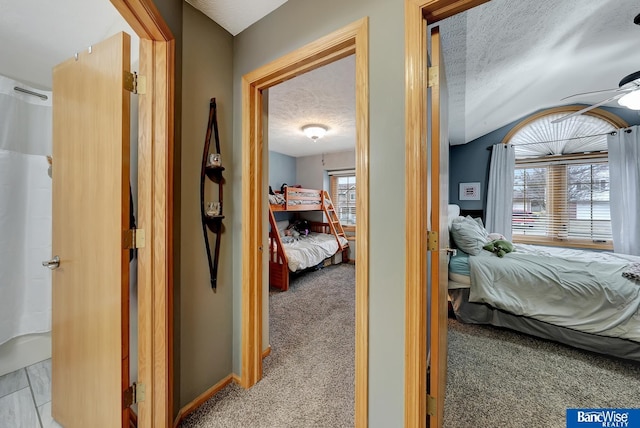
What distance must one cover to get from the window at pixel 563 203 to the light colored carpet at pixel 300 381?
3857 millimetres

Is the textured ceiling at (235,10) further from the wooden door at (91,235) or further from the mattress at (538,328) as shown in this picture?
the mattress at (538,328)

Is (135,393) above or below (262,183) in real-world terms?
below

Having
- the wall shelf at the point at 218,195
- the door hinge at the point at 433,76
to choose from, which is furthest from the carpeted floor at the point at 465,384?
the door hinge at the point at 433,76

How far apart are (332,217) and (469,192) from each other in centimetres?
280

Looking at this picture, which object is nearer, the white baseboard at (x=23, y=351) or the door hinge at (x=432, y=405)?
the door hinge at (x=432, y=405)

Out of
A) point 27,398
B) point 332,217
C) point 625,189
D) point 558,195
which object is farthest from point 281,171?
point 625,189

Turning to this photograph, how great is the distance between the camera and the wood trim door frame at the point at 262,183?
3.52 ft

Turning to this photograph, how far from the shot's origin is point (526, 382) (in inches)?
64.0

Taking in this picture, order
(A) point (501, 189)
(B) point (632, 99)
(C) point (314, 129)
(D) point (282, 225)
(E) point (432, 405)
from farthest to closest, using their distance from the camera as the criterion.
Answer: (D) point (282, 225) → (A) point (501, 189) → (C) point (314, 129) → (B) point (632, 99) → (E) point (432, 405)

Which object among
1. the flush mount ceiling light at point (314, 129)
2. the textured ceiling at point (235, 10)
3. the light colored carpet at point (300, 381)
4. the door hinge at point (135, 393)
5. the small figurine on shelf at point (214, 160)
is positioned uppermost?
the flush mount ceiling light at point (314, 129)

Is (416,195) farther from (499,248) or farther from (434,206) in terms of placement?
(499,248)

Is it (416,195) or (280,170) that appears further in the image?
(280,170)

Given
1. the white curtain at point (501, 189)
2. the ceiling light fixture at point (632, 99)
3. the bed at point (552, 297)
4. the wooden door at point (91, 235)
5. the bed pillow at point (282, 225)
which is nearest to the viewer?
the wooden door at point (91, 235)

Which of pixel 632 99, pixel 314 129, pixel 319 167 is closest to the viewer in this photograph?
pixel 632 99
